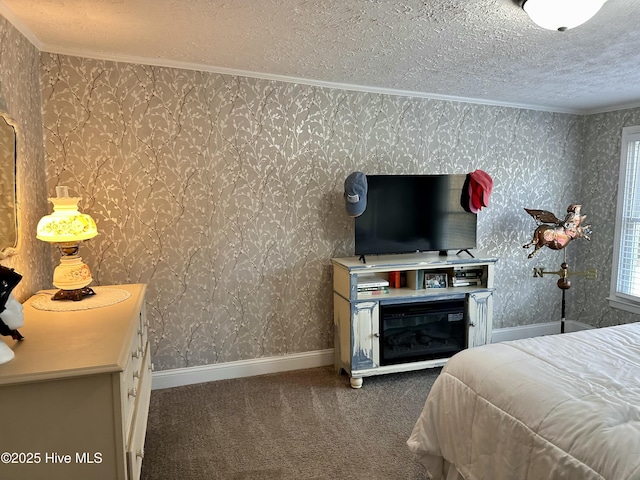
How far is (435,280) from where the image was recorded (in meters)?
3.44

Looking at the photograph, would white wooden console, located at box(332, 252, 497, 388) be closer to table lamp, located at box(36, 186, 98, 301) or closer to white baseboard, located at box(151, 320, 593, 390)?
white baseboard, located at box(151, 320, 593, 390)

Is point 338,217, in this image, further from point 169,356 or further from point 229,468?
point 229,468

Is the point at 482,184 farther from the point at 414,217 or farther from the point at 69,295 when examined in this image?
the point at 69,295

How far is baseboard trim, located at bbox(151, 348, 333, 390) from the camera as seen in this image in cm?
315

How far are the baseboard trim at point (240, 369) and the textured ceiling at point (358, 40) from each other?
223cm

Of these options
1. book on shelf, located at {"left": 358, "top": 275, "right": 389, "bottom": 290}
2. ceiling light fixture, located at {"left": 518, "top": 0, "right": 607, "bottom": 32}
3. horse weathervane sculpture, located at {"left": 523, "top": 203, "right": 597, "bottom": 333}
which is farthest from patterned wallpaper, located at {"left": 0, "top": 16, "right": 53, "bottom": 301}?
horse weathervane sculpture, located at {"left": 523, "top": 203, "right": 597, "bottom": 333}

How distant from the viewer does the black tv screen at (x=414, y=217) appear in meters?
3.34

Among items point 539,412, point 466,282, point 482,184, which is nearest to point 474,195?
point 482,184

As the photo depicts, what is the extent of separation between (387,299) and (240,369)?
1.29m

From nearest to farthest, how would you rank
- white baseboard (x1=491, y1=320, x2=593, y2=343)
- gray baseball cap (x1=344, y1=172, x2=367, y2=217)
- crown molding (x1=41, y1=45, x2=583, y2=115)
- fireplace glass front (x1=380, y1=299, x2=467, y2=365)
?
crown molding (x1=41, y1=45, x2=583, y2=115)
gray baseball cap (x1=344, y1=172, x2=367, y2=217)
fireplace glass front (x1=380, y1=299, x2=467, y2=365)
white baseboard (x1=491, y1=320, x2=593, y2=343)

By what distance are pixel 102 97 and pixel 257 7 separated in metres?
1.46

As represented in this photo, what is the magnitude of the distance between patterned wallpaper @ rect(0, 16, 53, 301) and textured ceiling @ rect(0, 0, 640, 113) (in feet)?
0.50

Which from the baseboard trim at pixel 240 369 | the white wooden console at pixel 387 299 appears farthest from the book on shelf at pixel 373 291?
the baseboard trim at pixel 240 369

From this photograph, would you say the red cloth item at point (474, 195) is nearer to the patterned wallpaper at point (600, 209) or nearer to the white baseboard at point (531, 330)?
the white baseboard at point (531, 330)
